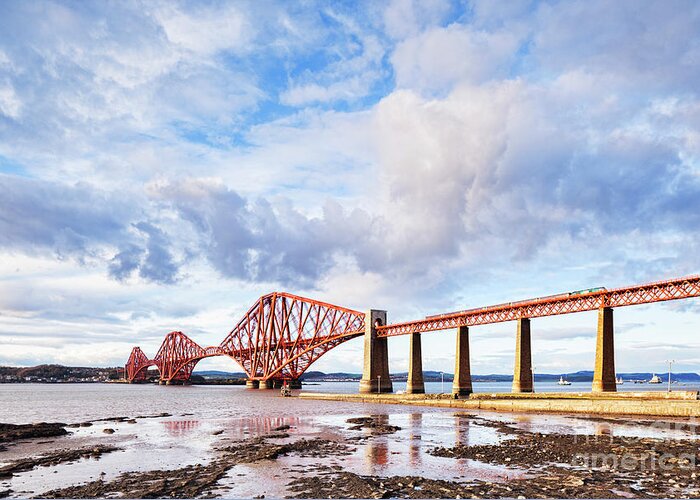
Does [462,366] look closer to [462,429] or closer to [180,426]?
[462,429]

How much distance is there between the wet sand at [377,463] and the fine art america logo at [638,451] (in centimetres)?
4

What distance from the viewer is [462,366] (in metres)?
82.6

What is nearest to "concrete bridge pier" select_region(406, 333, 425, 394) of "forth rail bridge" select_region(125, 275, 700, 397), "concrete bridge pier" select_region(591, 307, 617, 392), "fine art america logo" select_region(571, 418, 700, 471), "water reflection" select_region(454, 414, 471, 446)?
"forth rail bridge" select_region(125, 275, 700, 397)

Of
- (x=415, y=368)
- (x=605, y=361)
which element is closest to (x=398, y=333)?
(x=415, y=368)

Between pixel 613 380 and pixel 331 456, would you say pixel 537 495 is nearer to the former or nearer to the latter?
pixel 331 456

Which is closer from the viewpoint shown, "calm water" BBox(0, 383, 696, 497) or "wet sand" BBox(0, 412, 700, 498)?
"wet sand" BBox(0, 412, 700, 498)

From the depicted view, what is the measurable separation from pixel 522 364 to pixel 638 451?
47.0 metres

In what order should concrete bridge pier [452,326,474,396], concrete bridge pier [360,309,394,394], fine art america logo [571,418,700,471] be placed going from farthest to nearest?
concrete bridge pier [360,309,394,394], concrete bridge pier [452,326,474,396], fine art america logo [571,418,700,471]

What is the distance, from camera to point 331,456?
2630 cm

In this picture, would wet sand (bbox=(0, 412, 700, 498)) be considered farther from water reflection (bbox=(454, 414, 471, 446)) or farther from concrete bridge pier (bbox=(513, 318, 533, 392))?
concrete bridge pier (bbox=(513, 318, 533, 392))

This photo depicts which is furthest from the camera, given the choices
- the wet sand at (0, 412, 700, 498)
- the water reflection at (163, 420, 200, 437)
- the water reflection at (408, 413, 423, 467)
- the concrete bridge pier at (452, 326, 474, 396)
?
the concrete bridge pier at (452, 326, 474, 396)

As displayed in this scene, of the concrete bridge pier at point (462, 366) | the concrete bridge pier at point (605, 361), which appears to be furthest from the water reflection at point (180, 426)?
the concrete bridge pier at point (462, 366)

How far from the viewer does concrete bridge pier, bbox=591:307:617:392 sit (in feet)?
192

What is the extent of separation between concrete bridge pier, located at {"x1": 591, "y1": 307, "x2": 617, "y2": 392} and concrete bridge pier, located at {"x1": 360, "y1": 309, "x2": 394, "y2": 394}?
5276cm
